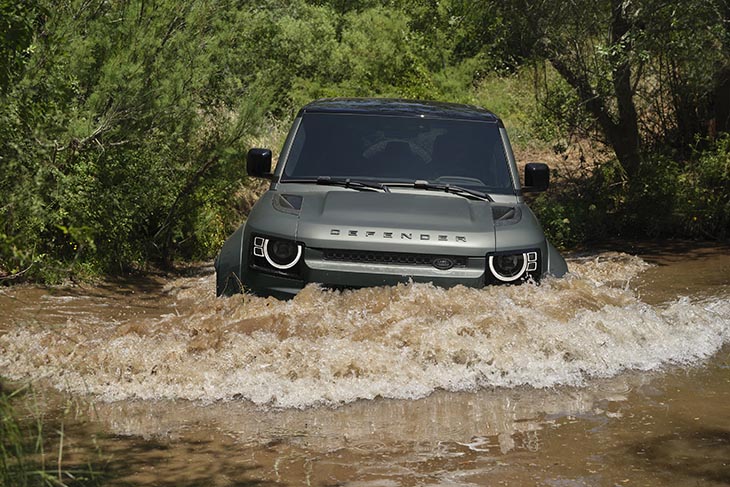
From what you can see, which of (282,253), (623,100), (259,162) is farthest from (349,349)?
(623,100)

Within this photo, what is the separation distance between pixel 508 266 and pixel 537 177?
1234mm

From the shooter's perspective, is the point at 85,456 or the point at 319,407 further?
the point at 319,407

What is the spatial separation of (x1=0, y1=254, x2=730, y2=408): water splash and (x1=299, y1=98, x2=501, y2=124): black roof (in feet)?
5.47

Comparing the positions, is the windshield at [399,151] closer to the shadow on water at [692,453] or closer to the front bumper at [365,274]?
the front bumper at [365,274]

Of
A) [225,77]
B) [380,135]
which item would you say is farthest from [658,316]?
[225,77]

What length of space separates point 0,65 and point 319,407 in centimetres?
309

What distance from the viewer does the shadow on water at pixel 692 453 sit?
5277 mm

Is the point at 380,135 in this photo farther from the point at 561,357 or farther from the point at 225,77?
the point at 225,77

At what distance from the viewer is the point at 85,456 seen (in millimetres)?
5352

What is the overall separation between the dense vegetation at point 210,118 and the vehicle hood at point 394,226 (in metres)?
2.31

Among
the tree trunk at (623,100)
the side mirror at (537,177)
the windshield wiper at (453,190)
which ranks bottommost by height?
the windshield wiper at (453,190)

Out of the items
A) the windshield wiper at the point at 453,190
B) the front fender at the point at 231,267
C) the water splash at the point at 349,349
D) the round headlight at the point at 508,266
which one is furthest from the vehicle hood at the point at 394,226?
the front fender at the point at 231,267

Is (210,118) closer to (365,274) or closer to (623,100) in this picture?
(623,100)

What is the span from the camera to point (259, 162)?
8.31 m
